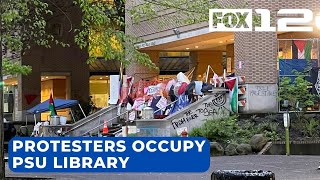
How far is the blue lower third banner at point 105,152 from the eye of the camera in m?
7.91

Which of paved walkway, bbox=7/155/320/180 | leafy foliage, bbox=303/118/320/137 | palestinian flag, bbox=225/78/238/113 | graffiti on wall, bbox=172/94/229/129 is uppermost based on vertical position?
palestinian flag, bbox=225/78/238/113

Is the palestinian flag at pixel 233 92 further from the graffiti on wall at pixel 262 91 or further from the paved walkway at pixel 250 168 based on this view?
the paved walkway at pixel 250 168

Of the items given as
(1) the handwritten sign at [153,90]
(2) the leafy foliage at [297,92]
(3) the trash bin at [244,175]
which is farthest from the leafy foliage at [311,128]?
(3) the trash bin at [244,175]

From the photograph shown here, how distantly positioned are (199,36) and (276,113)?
7.77m

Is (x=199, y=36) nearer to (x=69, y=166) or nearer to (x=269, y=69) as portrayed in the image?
(x=269, y=69)

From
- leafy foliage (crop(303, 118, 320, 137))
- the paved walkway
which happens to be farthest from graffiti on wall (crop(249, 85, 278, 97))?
the paved walkway

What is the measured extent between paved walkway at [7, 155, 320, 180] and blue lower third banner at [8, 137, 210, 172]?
5.87 meters

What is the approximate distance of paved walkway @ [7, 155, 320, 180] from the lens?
14.1m

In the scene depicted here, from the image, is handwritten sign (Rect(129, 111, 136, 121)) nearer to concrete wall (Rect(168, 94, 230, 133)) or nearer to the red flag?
concrete wall (Rect(168, 94, 230, 133))

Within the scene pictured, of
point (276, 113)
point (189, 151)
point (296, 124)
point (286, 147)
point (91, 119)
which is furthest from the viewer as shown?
point (91, 119)

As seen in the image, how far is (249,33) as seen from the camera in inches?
977

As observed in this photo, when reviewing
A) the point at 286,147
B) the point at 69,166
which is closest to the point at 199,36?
the point at 286,147

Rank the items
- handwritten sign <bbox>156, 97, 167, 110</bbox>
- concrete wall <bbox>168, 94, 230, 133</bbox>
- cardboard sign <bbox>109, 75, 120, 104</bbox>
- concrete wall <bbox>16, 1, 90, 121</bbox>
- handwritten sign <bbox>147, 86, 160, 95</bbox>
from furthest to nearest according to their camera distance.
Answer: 1. concrete wall <bbox>16, 1, 90, 121</bbox>
2. cardboard sign <bbox>109, 75, 120, 104</bbox>
3. handwritten sign <bbox>147, 86, 160, 95</bbox>
4. handwritten sign <bbox>156, 97, 167, 110</bbox>
5. concrete wall <bbox>168, 94, 230, 133</bbox>

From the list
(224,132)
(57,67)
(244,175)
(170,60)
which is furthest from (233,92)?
(170,60)
